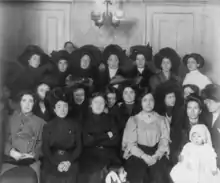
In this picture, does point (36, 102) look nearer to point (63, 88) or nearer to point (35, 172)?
point (63, 88)

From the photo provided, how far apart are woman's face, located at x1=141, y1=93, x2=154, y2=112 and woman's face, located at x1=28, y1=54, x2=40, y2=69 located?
0.40 meters

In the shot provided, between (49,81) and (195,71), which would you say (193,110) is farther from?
(49,81)

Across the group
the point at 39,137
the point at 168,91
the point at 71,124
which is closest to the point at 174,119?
the point at 168,91

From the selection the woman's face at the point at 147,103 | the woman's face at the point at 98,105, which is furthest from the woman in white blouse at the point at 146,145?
the woman's face at the point at 98,105

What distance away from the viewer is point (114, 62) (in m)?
1.72

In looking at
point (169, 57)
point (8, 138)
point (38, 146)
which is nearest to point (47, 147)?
point (38, 146)

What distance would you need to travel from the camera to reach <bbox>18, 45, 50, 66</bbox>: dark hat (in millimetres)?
1645

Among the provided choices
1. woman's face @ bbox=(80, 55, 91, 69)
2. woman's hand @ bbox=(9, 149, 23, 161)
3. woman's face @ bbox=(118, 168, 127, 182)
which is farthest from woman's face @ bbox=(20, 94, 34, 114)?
woman's face @ bbox=(118, 168, 127, 182)

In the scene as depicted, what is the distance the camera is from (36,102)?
5.08ft

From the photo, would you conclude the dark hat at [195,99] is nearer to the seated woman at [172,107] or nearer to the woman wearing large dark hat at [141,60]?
the seated woman at [172,107]

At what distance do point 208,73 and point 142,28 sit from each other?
0.31m

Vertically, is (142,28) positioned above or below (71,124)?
above

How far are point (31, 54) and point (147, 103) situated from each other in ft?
1.48

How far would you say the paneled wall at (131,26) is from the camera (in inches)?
65.7
